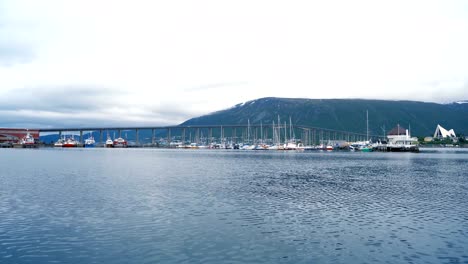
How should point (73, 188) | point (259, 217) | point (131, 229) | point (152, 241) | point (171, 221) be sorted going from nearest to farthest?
point (152, 241), point (131, 229), point (171, 221), point (259, 217), point (73, 188)

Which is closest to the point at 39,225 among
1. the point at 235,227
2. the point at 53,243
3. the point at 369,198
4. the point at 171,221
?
the point at 53,243

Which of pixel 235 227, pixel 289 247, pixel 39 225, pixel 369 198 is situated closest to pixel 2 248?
pixel 39 225

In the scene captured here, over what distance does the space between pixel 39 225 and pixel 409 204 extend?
1104 inches

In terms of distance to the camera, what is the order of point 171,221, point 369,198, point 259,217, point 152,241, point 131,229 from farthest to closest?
point 369,198 → point 259,217 → point 171,221 → point 131,229 → point 152,241

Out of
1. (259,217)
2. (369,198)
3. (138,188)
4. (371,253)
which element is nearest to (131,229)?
(259,217)

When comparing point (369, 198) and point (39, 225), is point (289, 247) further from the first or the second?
point (369, 198)

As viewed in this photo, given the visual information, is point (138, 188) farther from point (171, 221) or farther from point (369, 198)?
point (369, 198)

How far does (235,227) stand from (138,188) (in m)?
21.0

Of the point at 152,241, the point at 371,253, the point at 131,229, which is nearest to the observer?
→ the point at 371,253

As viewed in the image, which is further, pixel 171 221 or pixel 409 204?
A: pixel 409 204

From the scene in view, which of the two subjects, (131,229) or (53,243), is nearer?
(53,243)

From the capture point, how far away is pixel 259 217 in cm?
2836

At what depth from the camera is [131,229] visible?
2427 centimetres

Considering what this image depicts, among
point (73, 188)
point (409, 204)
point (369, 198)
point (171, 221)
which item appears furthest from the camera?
point (73, 188)
